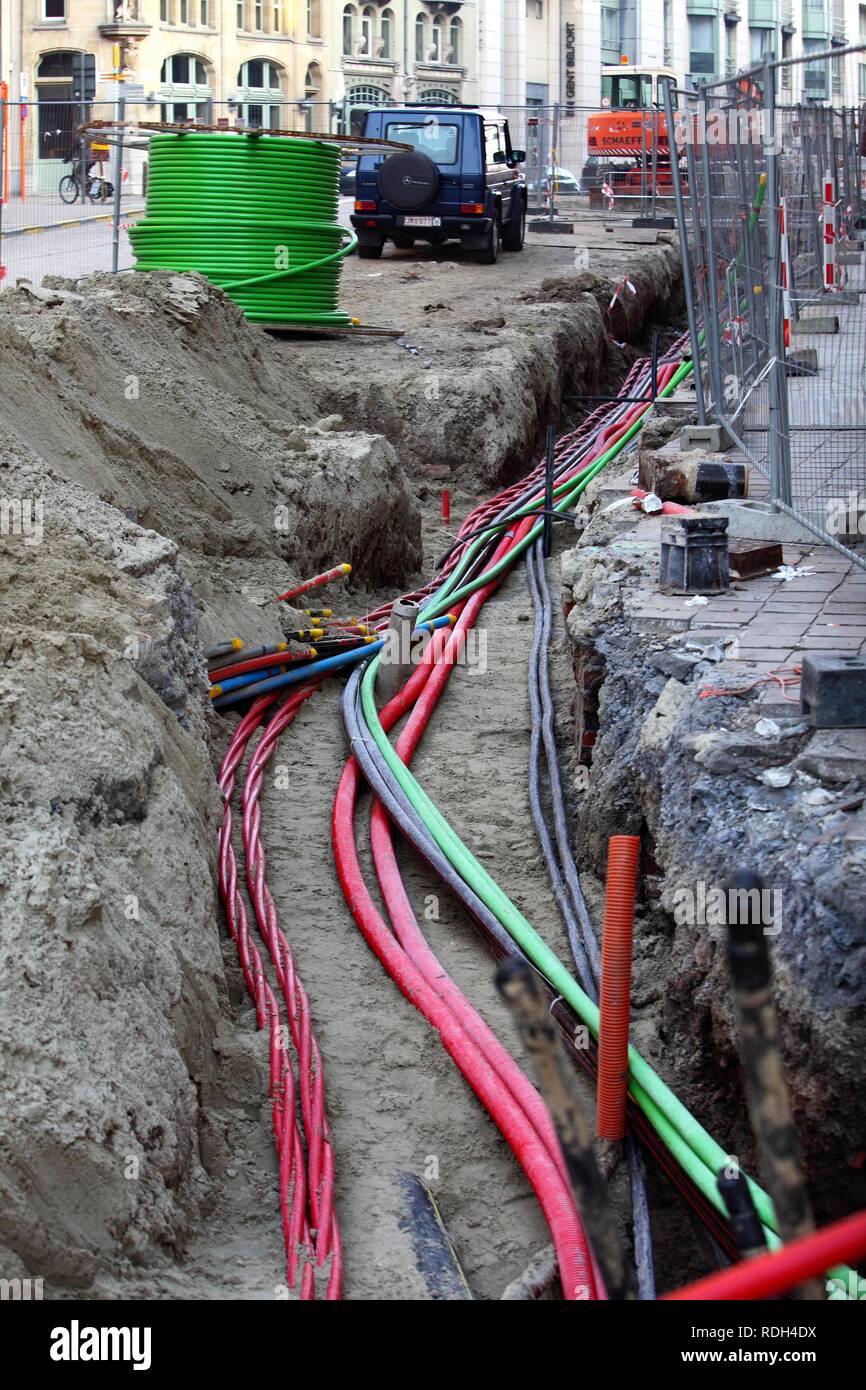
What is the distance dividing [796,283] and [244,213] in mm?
7351

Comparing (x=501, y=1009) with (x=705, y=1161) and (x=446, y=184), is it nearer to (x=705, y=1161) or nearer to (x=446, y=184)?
(x=705, y=1161)

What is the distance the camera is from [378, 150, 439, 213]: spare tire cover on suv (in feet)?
64.9

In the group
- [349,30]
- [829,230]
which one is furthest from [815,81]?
[349,30]

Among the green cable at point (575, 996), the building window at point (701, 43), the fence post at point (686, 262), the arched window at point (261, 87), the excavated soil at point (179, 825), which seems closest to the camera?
the excavated soil at point (179, 825)

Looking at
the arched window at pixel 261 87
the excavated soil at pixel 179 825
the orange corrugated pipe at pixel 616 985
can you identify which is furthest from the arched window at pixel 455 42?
the orange corrugated pipe at pixel 616 985

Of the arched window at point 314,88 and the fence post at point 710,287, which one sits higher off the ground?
the arched window at point 314,88

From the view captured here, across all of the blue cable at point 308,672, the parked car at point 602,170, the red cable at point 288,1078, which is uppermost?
the parked car at point 602,170

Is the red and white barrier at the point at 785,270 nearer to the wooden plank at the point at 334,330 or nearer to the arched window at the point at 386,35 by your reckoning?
the wooden plank at the point at 334,330

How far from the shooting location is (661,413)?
39.0 feet

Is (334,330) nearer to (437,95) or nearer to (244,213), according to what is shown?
(244,213)

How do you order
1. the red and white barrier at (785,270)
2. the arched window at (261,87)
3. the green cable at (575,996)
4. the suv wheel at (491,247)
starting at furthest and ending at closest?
the arched window at (261,87), the suv wheel at (491,247), the red and white barrier at (785,270), the green cable at (575,996)

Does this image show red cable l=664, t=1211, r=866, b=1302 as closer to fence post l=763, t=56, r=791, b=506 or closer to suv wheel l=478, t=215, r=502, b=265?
fence post l=763, t=56, r=791, b=506

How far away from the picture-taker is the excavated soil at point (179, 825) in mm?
3879
